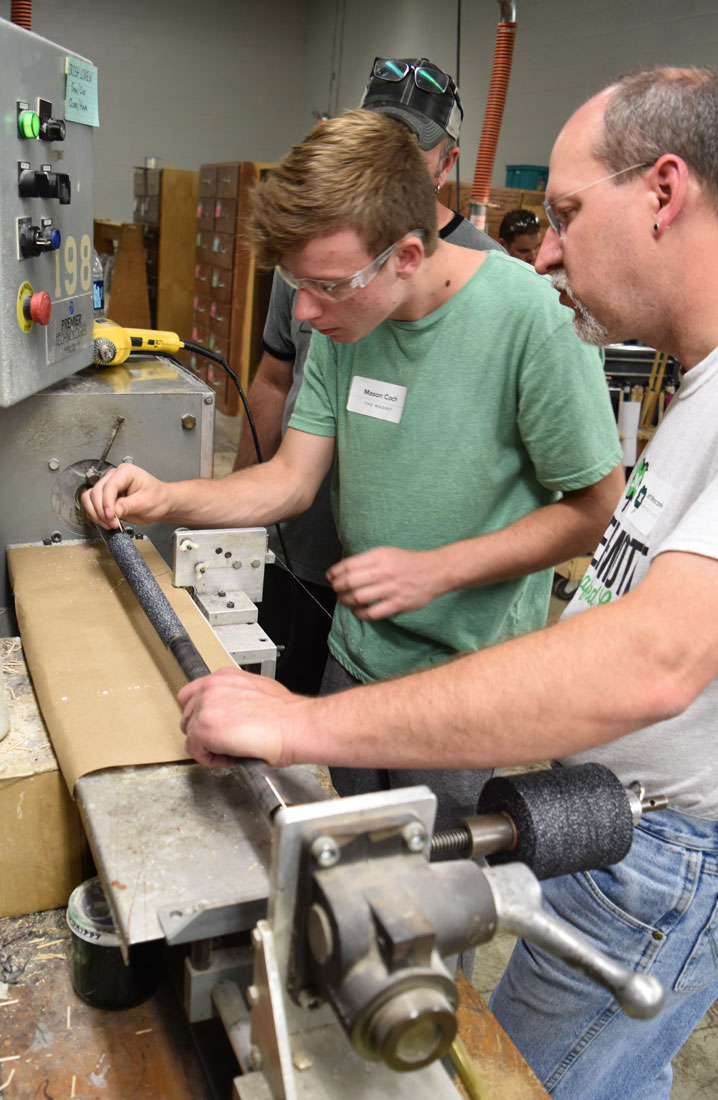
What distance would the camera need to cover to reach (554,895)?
101cm

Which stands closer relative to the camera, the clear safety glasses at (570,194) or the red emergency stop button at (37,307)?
the clear safety glasses at (570,194)

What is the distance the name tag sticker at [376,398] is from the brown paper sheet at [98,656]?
0.40m

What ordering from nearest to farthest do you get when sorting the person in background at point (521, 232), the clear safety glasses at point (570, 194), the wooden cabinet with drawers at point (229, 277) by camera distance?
the clear safety glasses at point (570, 194), the person in background at point (521, 232), the wooden cabinet with drawers at point (229, 277)

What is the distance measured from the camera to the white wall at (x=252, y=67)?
5.97 m

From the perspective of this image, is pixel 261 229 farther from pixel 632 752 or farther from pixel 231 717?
pixel 632 752

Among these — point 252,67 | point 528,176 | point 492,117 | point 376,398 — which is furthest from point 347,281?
point 252,67

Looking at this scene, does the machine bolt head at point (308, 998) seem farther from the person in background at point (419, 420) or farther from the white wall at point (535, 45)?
the white wall at point (535, 45)

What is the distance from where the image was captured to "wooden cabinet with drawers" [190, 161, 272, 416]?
5114mm

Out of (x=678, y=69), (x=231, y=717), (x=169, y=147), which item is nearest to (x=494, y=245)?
(x=678, y=69)

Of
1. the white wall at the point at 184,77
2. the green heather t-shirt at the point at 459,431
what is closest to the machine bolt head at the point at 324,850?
the green heather t-shirt at the point at 459,431

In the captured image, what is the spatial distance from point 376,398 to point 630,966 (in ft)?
2.75

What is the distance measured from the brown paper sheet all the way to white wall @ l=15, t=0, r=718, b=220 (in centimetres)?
532

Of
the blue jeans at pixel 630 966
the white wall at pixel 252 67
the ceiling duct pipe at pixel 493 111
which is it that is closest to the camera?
the blue jeans at pixel 630 966

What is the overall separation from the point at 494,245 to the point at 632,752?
122 centimetres
